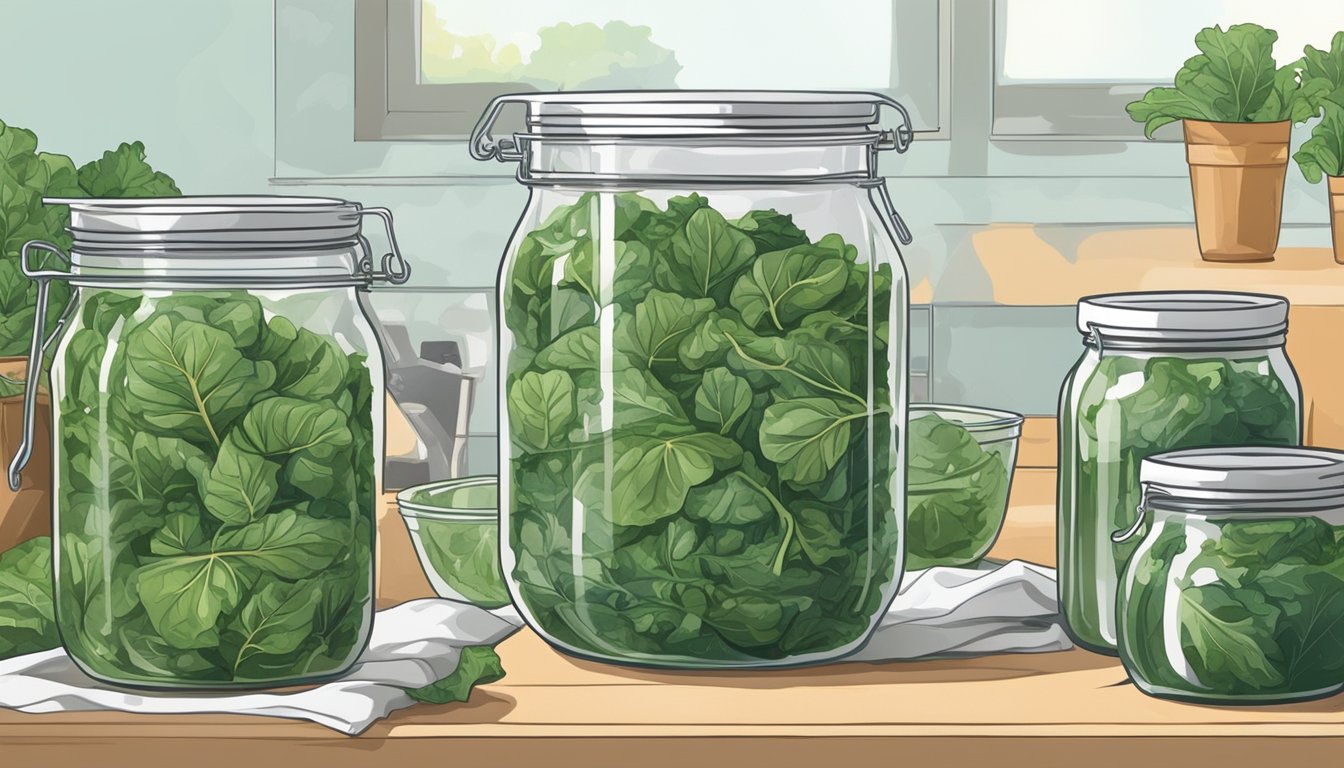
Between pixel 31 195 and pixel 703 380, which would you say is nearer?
pixel 703 380

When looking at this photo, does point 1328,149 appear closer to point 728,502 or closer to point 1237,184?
point 1237,184

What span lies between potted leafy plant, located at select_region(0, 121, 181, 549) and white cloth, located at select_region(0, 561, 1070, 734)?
0.09 metres

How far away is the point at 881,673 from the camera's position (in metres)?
0.55

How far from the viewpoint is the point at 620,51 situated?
1.56 meters

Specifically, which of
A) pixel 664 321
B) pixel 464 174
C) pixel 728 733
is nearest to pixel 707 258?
pixel 664 321

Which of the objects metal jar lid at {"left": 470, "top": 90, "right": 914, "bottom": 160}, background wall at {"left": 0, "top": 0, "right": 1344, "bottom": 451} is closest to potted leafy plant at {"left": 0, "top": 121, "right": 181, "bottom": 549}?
metal jar lid at {"left": 470, "top": 90, "right": 914, "bottom": 160}

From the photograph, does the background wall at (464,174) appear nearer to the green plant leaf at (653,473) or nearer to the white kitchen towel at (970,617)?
the white kitchen towel at (970,617)

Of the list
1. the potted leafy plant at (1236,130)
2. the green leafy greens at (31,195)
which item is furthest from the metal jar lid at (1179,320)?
the potted leafy plant at (1236,130)

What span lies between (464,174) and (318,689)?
44.7 inches

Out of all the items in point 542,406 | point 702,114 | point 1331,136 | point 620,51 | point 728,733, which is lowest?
point 728,733

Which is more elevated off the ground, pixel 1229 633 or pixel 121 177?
pixel 121 177

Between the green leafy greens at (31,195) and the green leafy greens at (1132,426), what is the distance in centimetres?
41

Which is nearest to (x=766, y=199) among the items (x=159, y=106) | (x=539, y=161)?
(x=539, y=161)

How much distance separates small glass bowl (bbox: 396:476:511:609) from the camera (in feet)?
2.19
